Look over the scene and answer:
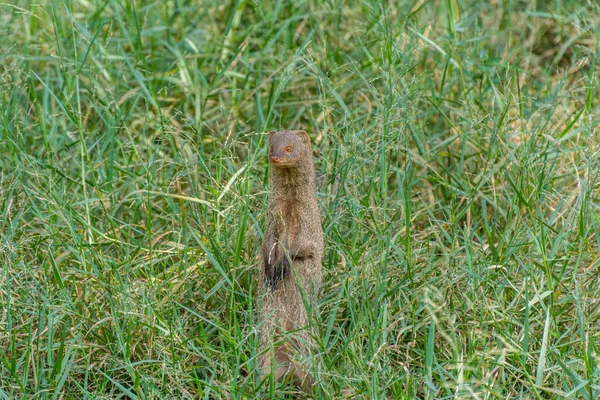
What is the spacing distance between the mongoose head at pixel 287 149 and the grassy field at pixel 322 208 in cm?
24

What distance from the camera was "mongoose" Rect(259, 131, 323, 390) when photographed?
2994mm

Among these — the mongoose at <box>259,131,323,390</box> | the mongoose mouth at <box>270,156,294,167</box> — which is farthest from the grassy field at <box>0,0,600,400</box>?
the mongoose mouth at <box>270,156,294,167</box>

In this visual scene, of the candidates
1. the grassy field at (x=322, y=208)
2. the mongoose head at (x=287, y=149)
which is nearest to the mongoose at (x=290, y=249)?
the mongoose head at (x=287, y=149)

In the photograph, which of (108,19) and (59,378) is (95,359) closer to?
(59,378)

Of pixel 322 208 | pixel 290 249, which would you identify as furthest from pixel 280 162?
pixel 322 208

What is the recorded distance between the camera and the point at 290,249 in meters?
3.00

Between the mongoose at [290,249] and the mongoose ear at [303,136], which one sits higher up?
the mongoose ear at [303,136]

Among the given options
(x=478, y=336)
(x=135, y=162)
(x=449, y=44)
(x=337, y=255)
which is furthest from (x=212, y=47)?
(x=478, y=336)

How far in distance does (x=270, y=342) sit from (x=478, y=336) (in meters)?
0.61

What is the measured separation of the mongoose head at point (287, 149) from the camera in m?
2.96

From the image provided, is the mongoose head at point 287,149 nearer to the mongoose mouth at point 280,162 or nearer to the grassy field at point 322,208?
the mongoose mouth at point 280,162

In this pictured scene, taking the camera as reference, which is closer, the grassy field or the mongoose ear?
the grassy field

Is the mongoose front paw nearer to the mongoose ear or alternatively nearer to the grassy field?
the grassy field

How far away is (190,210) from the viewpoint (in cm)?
361
